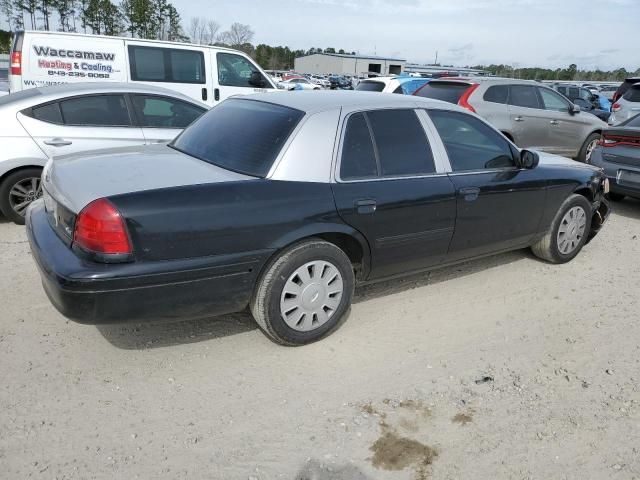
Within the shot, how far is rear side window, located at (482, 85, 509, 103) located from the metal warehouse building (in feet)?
206

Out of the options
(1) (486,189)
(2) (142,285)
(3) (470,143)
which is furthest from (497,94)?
(2) (142,285)

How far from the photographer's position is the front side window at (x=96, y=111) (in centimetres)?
562

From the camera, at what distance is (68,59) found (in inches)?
318

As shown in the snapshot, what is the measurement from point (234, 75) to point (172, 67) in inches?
43.9

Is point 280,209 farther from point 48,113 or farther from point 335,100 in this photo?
point 48,113

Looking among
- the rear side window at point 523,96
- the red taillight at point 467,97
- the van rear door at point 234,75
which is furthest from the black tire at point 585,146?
the van rear door at point 234,75

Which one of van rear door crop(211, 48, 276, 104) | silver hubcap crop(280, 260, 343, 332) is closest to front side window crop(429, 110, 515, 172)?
silver hubcap crop(280, 260, 343, 332)

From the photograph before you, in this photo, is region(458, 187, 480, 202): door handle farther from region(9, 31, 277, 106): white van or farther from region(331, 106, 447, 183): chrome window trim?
region(9, 31, 277, 106): white van

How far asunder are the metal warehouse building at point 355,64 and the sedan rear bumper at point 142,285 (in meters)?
69.7

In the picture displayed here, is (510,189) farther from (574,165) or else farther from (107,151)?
(107,151)

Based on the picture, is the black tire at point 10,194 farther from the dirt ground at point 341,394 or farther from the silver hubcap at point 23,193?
the dirt ground at point 341,394

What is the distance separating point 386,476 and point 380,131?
2.21m

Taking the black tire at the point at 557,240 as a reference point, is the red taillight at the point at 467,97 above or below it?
above

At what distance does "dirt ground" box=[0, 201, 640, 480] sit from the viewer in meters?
2.57
